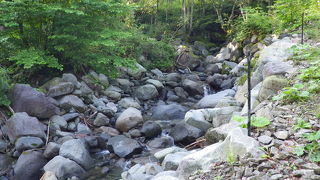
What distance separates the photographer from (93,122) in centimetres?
894

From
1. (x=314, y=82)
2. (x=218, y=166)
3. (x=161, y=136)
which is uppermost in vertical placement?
(x=314, y=82)

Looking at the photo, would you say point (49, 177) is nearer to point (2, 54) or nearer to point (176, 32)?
point (2, 54)

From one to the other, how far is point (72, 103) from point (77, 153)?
2665mm

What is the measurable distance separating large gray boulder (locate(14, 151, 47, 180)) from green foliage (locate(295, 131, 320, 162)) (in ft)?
16.4

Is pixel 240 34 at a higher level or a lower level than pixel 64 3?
lower

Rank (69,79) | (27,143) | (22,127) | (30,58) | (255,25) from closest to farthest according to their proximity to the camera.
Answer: (27,143) < (22,127) < (30,58) < (69,79) < (255,25)

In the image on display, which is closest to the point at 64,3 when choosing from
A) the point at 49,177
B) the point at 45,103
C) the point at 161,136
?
the point at 45,103

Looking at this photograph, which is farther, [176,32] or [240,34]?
[176,32]

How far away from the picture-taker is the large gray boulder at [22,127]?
23.7 ft

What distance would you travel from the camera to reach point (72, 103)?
360 inches

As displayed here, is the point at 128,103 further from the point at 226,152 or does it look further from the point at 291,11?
the point at 291,11

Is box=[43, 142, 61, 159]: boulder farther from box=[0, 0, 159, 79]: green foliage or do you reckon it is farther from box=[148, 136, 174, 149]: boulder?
box=[0, 0, 159, 79]: green foliage

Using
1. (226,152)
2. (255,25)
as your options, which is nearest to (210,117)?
(226,152)

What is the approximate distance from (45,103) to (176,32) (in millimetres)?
15600
